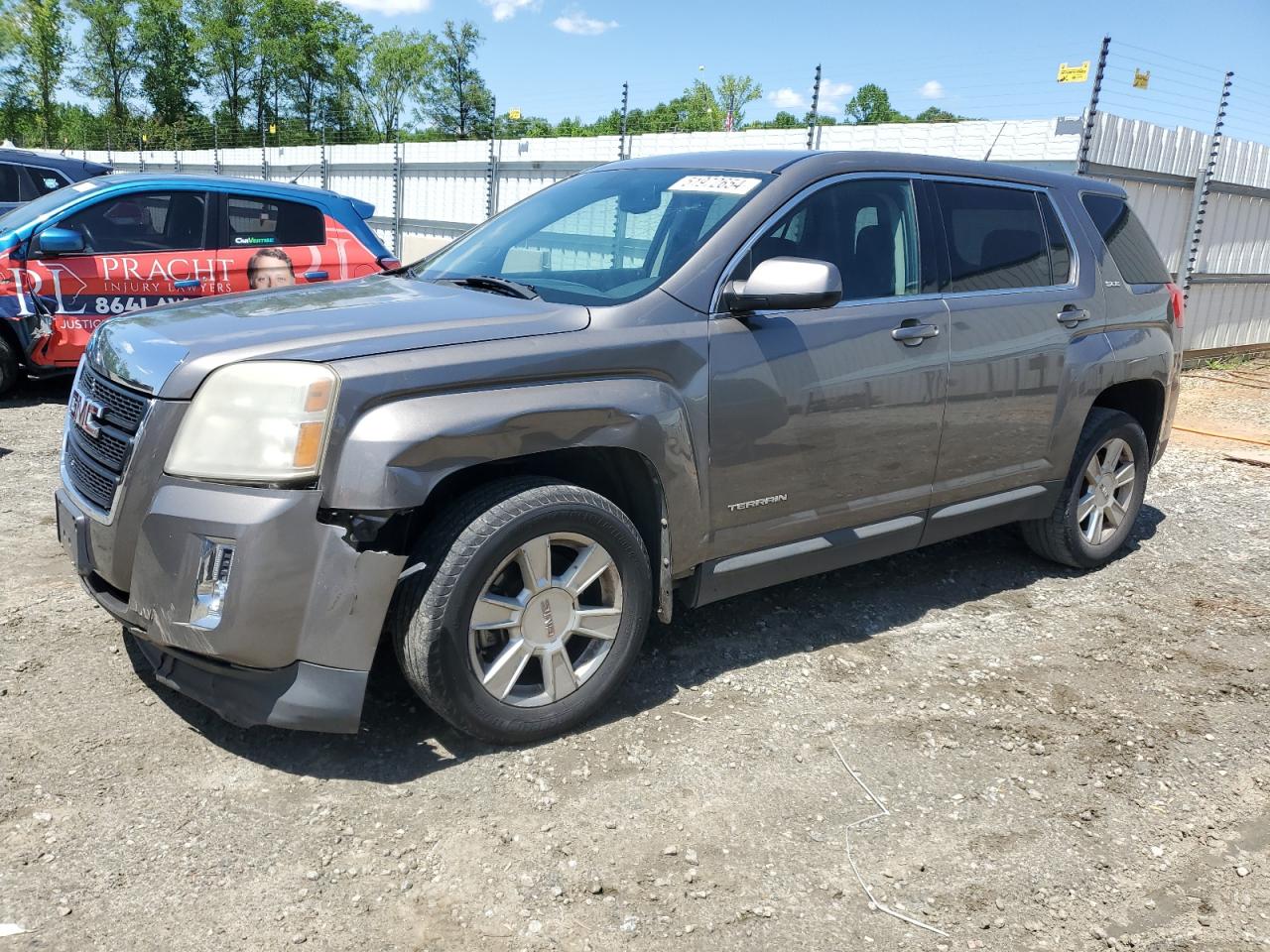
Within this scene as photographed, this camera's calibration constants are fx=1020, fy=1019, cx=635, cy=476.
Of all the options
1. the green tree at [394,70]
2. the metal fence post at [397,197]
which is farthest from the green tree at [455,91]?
the metal fence post at [397,197]

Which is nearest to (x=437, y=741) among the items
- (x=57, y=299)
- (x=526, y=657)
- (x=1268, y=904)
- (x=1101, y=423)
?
(x=526, y=657)

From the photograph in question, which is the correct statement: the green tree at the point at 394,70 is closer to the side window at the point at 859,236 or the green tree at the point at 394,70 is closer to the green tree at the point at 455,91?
the green tree at the point at 455,91

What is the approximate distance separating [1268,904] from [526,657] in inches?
83.5

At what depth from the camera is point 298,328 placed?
9.63 feet

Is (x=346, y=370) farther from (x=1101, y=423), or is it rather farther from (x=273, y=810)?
(x=1101, y=423)

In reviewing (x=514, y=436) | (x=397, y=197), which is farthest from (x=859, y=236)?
(x=397, y=197)

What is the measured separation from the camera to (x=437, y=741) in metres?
3.21

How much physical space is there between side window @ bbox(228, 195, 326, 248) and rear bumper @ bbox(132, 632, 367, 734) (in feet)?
19.3

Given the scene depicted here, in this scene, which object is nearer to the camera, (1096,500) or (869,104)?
(1096,500)

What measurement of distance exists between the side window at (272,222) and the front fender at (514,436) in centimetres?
579

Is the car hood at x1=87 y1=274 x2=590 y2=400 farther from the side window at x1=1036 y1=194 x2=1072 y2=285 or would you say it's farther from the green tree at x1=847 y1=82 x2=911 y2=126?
the green tree at x1=847 y1=82 x2=911 y2=126

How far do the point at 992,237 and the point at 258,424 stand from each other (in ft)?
10.3

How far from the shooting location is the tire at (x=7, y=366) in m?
7.44

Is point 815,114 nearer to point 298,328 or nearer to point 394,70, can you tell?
point 298,328
